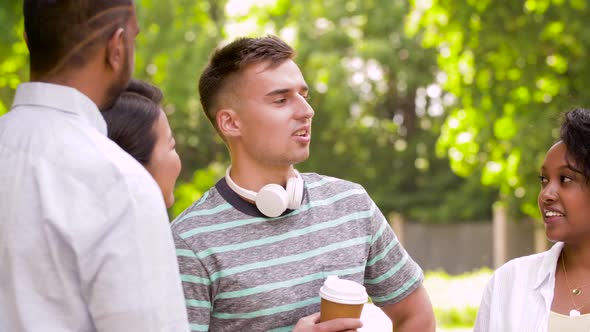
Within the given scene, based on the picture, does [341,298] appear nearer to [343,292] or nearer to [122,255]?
[343,292]

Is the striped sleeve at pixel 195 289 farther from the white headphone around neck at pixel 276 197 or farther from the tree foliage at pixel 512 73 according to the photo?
the tree foliage at pixel 512 73

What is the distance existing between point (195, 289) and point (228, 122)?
22.2 inches

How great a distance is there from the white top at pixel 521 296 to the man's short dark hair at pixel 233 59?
44.2 inches

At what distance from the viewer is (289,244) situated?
8.73 ft

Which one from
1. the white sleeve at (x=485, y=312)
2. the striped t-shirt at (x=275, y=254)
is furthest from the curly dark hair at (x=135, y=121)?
the white sleeve at (x=485, y=312)

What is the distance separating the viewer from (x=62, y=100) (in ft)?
5.92

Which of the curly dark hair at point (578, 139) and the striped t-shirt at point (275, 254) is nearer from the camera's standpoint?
the striped t-shirt at point (275, 254)

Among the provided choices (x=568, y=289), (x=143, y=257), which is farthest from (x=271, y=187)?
(x=568, y=289)

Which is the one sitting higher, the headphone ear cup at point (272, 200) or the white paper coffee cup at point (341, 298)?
the headphone ear cup at point (272, 200)

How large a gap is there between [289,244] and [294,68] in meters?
0.56

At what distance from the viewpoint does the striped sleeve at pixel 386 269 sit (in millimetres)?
2844

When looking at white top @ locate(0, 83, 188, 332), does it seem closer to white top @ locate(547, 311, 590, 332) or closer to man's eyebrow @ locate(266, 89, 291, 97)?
man's eyebrow @ locate(266, 89, 291, 97)

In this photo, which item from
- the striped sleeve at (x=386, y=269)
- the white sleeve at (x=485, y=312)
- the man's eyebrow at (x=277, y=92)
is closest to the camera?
the man's eyebrow at (x=277, y=92)

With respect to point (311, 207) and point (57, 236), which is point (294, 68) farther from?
point (57, 236)
